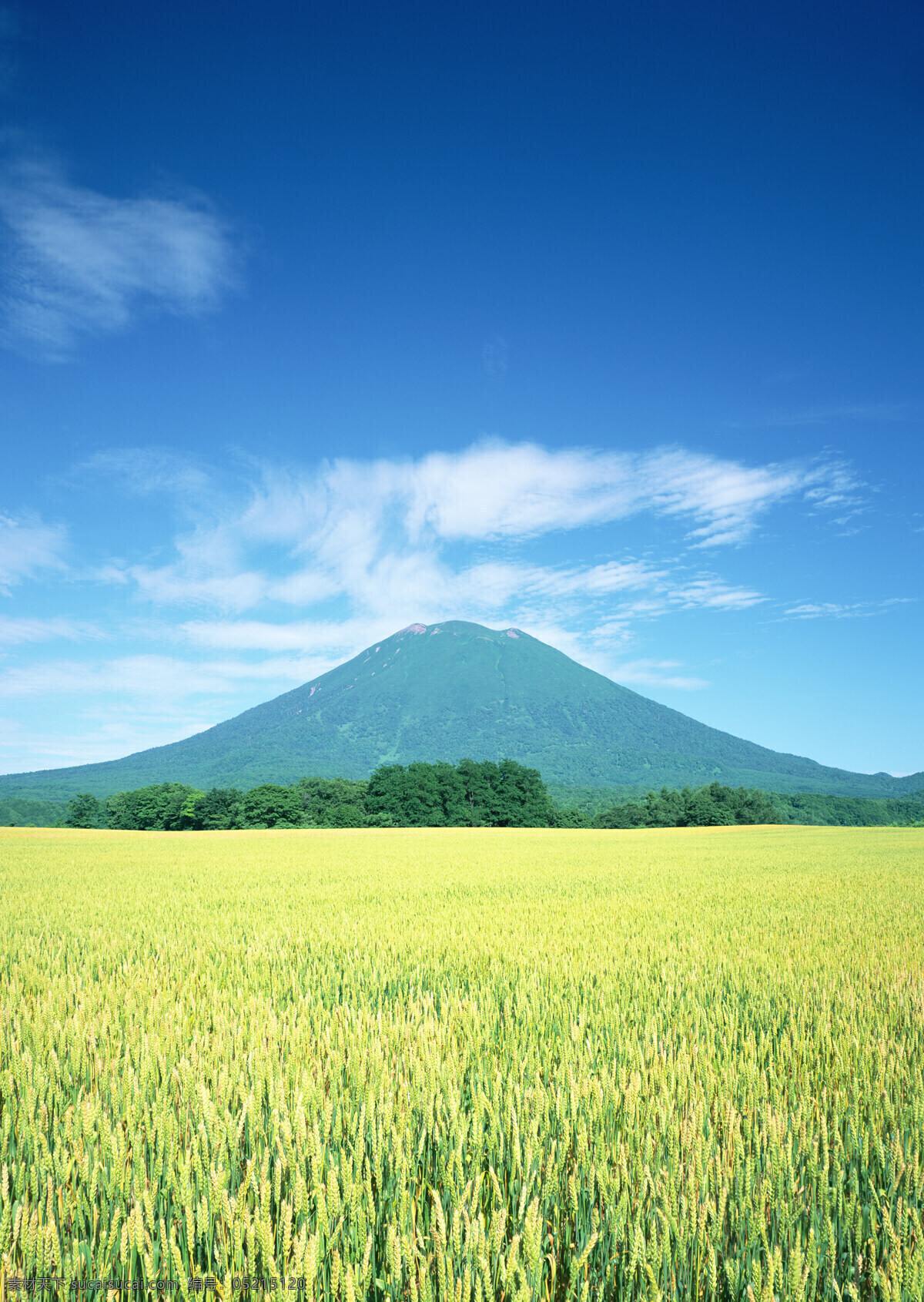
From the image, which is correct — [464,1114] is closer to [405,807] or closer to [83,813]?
[405,807]

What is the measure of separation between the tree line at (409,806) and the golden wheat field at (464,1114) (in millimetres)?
73040

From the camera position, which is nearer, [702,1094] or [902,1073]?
[702,1094]

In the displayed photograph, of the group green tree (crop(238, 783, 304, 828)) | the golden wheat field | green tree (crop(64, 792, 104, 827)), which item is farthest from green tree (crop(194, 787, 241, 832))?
the golden wheat field

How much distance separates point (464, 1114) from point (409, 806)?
78436 mm

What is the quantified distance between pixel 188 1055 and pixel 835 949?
6600 mm

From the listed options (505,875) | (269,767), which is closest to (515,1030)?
(505,875)

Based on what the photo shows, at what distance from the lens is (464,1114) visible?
109 inches

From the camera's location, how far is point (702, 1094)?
9.66ft

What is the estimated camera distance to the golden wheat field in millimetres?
1811

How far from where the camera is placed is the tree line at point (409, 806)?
7756 centimetres

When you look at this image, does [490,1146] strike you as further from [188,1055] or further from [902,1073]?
[902,1073]

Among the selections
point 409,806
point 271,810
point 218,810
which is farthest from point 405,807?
point 218,810

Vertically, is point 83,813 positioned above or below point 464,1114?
below

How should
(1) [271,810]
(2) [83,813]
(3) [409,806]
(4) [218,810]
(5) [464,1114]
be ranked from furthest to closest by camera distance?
(2) [83,813]
(3) [409,806]
(4) [218,810]
(1) [271,810]
(5) [464,1114]
